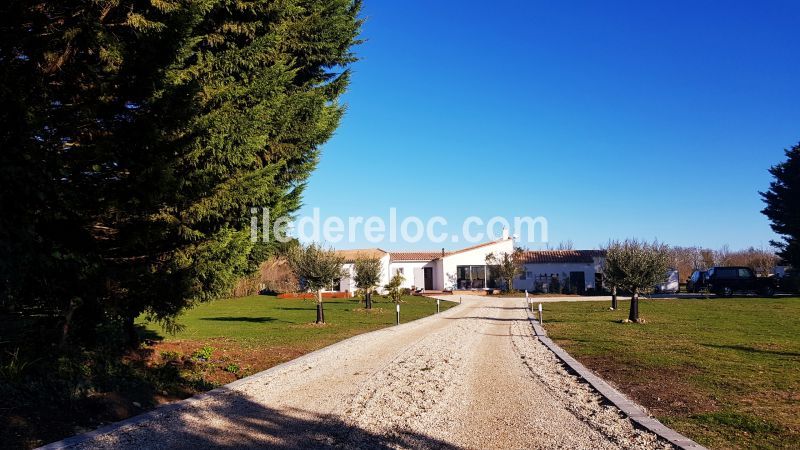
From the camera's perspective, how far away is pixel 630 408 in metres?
7.29

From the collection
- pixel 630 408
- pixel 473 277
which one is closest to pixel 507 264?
pixel 473 277

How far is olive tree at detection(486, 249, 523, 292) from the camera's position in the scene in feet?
164

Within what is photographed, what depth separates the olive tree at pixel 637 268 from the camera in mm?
21562

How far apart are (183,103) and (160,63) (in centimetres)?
65

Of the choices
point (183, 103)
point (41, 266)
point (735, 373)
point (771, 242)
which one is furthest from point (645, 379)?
point (771, 242)

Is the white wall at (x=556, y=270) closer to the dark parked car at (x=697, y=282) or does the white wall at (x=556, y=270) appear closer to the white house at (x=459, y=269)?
the white house at (x=459, y=269)

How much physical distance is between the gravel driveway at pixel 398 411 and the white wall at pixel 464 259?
44.3 metres

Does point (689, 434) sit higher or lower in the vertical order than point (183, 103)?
lower

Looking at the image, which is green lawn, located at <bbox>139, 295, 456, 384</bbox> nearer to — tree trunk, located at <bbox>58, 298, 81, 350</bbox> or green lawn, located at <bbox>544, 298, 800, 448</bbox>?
tree trunk, located at <bbox>58, 298, 81, 350</bbox>

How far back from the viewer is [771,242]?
4634cm

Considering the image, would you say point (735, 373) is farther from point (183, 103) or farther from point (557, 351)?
point (183, 103)

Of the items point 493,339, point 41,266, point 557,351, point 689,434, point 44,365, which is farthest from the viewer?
point 493,339

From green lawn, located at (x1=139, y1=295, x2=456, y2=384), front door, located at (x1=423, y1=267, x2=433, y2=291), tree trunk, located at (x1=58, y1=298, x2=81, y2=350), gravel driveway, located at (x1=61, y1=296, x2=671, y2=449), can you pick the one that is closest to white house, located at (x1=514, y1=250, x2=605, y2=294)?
front door, located at (x1=423, y1=267, x2=433, y2=291)

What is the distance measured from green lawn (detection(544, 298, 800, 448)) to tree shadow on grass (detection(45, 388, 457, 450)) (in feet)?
10.8
